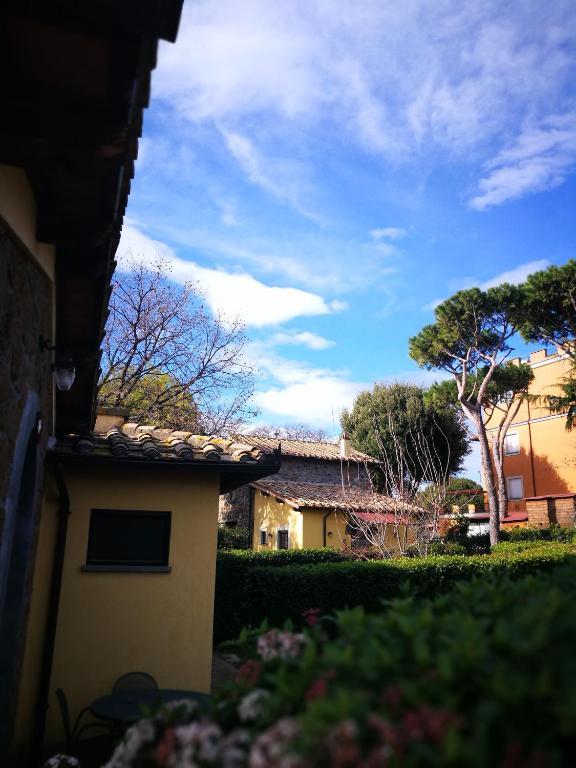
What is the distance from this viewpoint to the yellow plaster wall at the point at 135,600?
6047 mm

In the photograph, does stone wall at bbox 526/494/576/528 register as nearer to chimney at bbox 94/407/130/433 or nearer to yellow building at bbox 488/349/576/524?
yellow building at bbox 488/349/576/524

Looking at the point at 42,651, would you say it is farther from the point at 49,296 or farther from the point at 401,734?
the point at 401,734

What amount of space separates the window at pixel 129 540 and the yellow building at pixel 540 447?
24302 mm

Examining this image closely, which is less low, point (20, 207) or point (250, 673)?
point (20, 207)

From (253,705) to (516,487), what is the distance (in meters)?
32.9

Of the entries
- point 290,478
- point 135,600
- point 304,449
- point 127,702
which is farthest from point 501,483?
point 127,702

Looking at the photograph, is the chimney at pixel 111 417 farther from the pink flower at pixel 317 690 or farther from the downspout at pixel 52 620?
the pink flower at pixel 317 690

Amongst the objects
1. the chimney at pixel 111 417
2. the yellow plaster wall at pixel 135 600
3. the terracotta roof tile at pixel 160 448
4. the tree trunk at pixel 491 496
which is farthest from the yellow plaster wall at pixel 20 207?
the tree trunk at pixel 491 496

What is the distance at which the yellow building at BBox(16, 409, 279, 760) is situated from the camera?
6.00 m

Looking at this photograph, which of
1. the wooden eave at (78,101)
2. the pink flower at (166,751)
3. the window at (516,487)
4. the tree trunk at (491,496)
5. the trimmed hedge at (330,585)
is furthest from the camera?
the window at (516,487)

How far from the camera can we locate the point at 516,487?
31047mm

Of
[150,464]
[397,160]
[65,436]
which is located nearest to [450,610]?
[150,464]

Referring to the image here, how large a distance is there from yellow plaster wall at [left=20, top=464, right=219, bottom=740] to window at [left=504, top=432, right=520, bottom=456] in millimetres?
28472

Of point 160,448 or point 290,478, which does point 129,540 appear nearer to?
point 160,448
